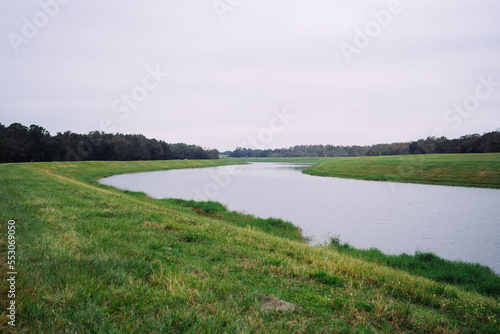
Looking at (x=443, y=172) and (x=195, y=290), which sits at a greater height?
(x=195, y=290)

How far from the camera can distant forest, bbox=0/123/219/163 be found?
77250 millimetres

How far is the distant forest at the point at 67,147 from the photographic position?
7725cm

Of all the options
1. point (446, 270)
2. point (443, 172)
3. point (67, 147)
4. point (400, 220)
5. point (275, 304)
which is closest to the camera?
point (275, 304)

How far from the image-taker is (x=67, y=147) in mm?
92688

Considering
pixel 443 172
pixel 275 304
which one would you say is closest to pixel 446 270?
pixel 275 304

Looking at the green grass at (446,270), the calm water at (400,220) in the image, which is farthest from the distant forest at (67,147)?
the green grass at (446,270)

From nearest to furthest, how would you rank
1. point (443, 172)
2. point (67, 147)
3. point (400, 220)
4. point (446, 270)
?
point (446, 270)
point (400, 220)
point (443, 172)
point (67, 147)

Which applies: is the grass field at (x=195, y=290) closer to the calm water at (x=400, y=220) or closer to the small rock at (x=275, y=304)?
the small rock at (x=275, y=304)

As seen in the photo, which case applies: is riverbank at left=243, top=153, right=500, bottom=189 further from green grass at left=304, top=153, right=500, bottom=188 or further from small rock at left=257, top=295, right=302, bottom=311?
small rock at left=257, top=295, right=302, bottom=311

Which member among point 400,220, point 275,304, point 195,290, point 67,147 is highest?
point 67,147

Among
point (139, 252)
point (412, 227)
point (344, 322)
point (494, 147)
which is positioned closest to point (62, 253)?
point (139, 252)

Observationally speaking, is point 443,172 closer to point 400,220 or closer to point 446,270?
point 400,220

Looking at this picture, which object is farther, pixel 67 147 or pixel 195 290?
pixel 67 147

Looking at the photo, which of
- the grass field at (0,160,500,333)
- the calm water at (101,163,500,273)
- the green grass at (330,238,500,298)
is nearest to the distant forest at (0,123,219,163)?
the calm water at (101,163,500,273)
